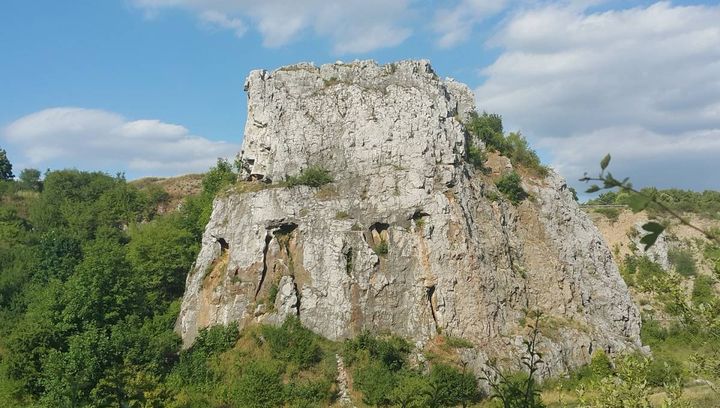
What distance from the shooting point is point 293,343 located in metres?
26.9

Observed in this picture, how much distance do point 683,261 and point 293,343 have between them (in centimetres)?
3435

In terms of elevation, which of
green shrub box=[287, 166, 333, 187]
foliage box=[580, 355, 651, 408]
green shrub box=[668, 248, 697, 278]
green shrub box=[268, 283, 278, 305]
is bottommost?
green shrub box=[668, 248, 697, 278]

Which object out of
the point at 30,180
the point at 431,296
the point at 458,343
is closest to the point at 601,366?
the point at 458,343

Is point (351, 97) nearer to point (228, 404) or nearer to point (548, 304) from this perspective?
point (548, 304)

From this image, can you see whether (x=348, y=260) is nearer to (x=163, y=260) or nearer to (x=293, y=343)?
(x=293, y=343)

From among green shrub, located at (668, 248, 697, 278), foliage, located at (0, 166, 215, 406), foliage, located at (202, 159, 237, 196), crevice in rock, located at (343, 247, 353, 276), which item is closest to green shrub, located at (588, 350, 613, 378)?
foliage, located at (0, 166, 215, 406)

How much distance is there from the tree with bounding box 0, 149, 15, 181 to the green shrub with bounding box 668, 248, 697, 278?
7510 centimetres

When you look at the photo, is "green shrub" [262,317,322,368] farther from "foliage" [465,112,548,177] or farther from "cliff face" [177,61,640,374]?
"foliage" [465,112,548,177]

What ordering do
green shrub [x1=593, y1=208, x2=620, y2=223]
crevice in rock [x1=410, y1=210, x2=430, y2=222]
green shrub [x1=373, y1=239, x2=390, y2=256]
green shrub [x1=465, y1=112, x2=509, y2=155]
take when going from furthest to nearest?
green shrub [x1=593, y1=208, x2=620, y2=223], green shrub [x1=465, y1=112, x2=509, y2=155], crevice in rock [x1=410, y1=210, x2=430, y2=222], green shrub [x1=373, y1=239, x2=390, y2=256]

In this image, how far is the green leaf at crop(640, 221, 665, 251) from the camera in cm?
254

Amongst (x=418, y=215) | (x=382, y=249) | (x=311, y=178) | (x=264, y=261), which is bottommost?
(x=264, y=261)

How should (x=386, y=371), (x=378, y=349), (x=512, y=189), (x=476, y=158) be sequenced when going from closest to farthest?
1. (x=386, y=371)
2. (x=378, y=349)
3. (x=512, y=189)
4. (x=476, y=158)

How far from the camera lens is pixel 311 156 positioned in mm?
32406

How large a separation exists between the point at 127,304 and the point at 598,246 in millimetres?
24532
